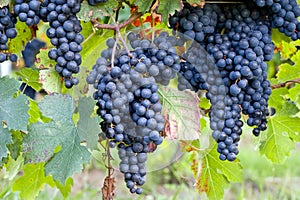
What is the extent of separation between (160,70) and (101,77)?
0.16m

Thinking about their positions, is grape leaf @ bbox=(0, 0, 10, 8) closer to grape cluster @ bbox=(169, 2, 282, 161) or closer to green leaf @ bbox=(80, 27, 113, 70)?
green leaf @ bbox=(80, 27, 113, 70)

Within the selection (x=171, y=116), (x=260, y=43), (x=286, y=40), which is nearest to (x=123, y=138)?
(x=171, y=116)

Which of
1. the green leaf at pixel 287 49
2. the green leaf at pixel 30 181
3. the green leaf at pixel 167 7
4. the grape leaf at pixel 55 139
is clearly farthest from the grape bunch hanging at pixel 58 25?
the green leaf at pixel 287 49

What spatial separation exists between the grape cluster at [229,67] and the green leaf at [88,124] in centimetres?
27

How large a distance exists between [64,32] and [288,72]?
903 millimetres

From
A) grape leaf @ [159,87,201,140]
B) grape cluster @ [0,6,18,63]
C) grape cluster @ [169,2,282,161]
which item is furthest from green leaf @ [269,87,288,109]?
grape cluster @ [0,6,18,63]

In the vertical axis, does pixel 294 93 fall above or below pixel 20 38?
below

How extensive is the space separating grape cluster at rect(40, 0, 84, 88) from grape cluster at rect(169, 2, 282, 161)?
11.3 inches

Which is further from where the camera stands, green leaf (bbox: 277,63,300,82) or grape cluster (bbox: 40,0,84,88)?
green leaf (bbox: 277,63,300,82)

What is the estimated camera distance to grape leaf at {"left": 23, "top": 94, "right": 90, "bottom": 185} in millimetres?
1377

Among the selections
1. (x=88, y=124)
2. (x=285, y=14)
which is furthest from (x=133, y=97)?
(x=285, y=14)

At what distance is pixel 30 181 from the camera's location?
6.28ft

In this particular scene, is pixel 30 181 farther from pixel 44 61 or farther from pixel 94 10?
pixel 94 10

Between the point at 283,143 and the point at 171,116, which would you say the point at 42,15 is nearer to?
the point at 171,116
